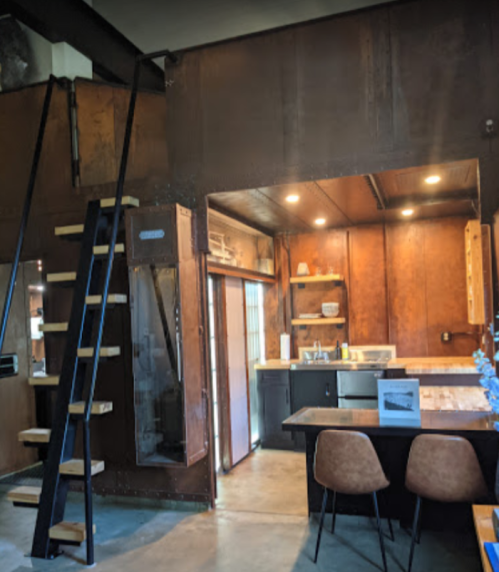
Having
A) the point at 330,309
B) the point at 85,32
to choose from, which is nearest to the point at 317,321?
the point at 330,309

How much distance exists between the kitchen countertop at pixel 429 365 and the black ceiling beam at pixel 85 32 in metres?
3.65

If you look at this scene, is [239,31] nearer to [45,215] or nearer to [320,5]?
[320,5]

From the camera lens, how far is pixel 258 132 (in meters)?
4.29

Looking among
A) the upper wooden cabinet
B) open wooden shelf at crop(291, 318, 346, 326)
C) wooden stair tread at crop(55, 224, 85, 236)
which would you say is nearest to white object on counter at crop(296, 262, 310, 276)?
open wooden shelf at crop(291, 318, 346, 326)

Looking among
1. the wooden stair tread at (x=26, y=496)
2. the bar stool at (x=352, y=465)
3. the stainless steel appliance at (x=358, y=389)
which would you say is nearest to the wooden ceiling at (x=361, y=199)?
the stainless steel appliance at (x=358, y=389)

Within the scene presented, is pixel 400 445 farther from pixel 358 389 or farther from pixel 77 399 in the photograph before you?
pixel 77 399

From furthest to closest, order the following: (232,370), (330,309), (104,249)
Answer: (330,309) < (232,370) < (104,249)

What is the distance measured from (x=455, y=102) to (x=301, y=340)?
4.05 m

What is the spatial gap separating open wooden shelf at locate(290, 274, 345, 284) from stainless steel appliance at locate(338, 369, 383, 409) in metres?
1.36

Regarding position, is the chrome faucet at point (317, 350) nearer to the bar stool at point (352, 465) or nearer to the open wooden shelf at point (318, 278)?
the open wooden shelf at point (318, 278)

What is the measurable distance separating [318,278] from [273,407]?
1.81 meters

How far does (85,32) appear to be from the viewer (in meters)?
4.59

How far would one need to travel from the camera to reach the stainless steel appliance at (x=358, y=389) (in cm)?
583

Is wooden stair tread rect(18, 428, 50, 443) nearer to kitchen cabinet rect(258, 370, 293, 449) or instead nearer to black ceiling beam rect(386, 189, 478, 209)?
kitchen cabinet rect(258, 370, 293, 449)
